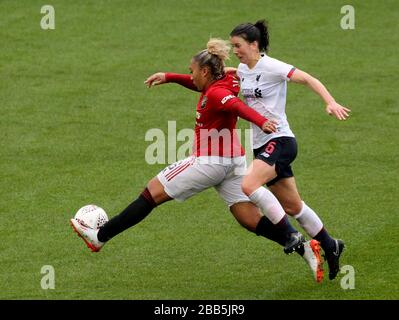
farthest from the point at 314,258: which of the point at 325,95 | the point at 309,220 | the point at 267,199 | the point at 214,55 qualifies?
the point at 214,55

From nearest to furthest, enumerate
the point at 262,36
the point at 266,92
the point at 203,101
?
the point at 203,101
the point at 266,92
the point at 262,36

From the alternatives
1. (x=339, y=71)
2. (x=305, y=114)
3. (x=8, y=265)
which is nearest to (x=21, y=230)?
(x=8, y=265)

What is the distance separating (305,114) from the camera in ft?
60.4

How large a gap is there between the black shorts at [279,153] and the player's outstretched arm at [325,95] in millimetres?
644

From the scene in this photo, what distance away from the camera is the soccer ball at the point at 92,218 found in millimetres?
12250

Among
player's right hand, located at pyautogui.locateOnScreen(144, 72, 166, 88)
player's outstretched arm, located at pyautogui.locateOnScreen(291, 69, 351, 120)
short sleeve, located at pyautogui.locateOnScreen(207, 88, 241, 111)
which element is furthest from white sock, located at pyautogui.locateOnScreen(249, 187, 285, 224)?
player's right hand, located at pyautogui.locateOnScreen(144, 72, 166, 88)

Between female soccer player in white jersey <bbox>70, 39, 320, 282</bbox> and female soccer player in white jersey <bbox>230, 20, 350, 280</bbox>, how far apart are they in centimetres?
19

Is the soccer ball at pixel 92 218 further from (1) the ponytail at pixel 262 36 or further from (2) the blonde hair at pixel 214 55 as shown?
(1) the ponytail at pixel 262 36

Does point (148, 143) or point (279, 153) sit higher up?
point (148, 143)

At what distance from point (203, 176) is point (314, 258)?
1.33 metres

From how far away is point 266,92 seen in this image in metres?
12.0

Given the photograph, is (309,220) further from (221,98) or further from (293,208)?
(221,98)

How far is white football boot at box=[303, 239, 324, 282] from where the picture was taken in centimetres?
1179

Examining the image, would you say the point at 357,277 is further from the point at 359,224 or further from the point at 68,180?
the point at 68,180
